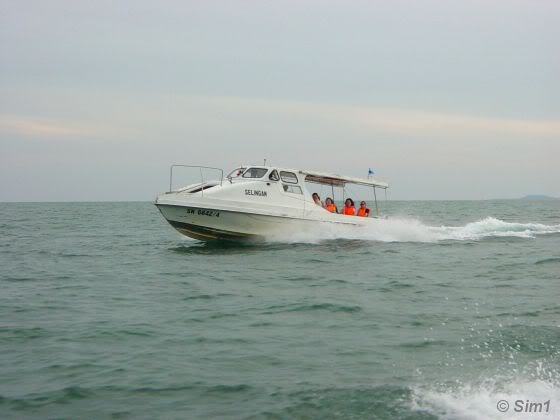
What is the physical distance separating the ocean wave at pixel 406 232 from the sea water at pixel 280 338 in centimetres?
341

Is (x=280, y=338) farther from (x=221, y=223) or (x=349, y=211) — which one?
(x=349, y=211)

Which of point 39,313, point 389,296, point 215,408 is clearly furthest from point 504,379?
point 39,313

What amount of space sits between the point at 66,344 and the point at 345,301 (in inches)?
206

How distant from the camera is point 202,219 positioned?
19.1 m

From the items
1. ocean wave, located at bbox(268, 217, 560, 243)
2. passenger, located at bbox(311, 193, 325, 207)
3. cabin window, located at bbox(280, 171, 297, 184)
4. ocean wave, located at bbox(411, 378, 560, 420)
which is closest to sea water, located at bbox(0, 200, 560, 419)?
ocean wave, located at bbox(411, 378, 560, 420)

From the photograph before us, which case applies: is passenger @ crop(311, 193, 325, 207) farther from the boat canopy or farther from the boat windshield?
the boat windshield

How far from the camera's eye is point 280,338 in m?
8.51

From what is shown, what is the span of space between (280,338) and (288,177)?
12412mm

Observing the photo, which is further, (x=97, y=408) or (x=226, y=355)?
(x=226, y=355)

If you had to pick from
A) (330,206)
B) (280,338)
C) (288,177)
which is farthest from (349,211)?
(280,338)

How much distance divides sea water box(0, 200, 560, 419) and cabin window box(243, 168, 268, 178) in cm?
381

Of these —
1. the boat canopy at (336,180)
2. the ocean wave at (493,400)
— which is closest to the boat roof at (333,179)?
the boat canopy at (336,180)

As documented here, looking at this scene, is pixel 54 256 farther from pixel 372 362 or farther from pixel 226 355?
pixel 372 362

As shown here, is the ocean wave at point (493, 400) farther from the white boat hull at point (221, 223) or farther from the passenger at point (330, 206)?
the passenger at point (330, 206)
